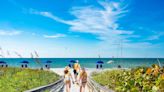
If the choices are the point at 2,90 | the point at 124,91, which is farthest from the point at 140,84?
the point at 2,90

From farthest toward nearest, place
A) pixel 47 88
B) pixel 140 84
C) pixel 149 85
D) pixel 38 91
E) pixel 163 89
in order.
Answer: pixel 47 88 → pixel 38 91 → pixel 140 84 → pixel 149 85 → pixel 163 89

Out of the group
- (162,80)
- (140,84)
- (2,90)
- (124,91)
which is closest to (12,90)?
(2,90)

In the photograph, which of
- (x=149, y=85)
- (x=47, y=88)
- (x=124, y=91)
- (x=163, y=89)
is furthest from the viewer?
(x=47, y=88)

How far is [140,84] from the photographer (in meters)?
13.7

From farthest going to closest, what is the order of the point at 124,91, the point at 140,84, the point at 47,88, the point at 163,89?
the point at 47,88 → the point at 124,91 → the point at 140,84 → the point at 163,89

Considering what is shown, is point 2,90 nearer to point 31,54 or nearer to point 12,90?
point 12,90

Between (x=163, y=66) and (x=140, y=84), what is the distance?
105cm

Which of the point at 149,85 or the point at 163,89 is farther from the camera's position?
the point at 149,85

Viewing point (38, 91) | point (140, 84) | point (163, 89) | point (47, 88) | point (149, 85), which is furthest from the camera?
point (47, 88)

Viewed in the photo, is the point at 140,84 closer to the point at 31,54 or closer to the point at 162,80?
the point at 162,80

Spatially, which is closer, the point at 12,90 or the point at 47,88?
the point at 12,90

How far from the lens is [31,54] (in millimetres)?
20938

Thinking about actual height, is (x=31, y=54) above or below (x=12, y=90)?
above

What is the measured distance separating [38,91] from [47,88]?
12.9 feet
